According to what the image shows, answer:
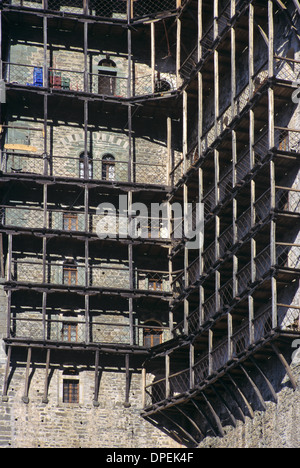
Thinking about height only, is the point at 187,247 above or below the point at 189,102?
below

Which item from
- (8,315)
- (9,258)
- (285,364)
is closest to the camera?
(285,364)

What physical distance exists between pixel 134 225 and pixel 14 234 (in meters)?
5.37

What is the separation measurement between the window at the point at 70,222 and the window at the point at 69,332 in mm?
4155

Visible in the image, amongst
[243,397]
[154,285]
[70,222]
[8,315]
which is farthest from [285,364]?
[70,222]

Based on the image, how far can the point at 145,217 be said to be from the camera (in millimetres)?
55469

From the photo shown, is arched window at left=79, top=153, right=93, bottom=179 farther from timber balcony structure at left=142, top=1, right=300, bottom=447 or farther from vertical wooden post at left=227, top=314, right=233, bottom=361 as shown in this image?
vertical wooden post at left=227, top=314, right=233, bottom=361

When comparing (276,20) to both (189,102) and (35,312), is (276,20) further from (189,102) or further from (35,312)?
(35,312)

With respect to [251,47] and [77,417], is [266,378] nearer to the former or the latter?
[77,417]

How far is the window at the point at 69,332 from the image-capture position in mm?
53188

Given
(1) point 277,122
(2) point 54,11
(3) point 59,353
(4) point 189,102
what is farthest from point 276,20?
(3) point 59,353

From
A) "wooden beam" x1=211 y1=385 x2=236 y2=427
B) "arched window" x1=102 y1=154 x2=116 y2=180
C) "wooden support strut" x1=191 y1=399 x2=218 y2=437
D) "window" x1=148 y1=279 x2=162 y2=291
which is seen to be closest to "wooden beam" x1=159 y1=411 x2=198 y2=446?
"wooden support strut" x1=191 y1=399 x2=218 y2=437

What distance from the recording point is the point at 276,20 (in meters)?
47.4
